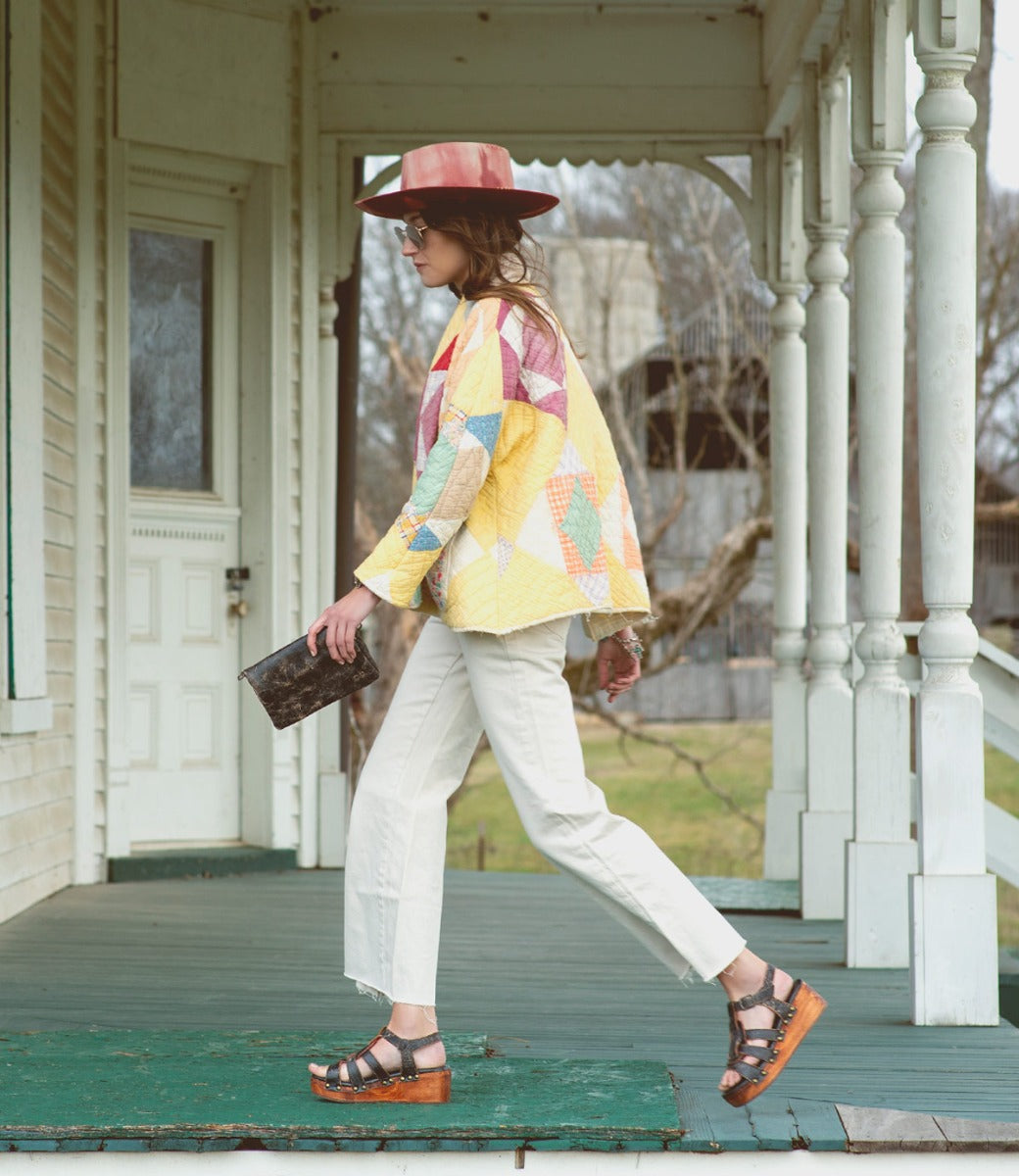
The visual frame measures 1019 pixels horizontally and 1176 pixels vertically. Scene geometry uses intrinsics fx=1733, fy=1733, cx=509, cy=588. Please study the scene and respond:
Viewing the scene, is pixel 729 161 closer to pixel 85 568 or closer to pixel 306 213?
pixel 306 213

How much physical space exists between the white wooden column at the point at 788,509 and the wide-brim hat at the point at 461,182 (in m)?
4.10

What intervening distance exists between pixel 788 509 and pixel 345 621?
4.45 meters

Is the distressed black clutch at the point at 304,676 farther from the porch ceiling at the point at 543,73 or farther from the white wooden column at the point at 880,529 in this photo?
the porch ceiling at the point at 543,73

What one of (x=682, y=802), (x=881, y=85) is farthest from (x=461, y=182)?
(x=682, y=802)

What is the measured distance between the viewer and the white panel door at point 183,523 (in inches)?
272

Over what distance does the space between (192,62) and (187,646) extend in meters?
2.31

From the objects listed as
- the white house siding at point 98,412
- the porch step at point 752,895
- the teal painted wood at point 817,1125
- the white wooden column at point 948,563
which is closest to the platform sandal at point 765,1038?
the teal painted wood at point 817,1125

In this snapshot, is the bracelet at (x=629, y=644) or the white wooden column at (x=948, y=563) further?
the white wooden column at (x=948, y=563)

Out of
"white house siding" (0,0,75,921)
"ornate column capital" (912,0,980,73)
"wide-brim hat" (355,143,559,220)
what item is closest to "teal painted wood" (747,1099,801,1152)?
"wide-brim hat" (355,143,559,220)

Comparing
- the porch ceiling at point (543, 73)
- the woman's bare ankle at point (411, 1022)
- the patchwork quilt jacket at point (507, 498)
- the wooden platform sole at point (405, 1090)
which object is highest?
the porch ceiling at point (543, 73)

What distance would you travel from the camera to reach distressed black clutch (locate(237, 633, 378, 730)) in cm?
316

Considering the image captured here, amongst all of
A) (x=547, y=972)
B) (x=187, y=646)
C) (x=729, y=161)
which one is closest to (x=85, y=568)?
(x=187, y=646)

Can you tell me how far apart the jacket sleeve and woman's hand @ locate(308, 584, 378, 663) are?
0.03 metres

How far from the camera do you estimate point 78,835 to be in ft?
21.4
